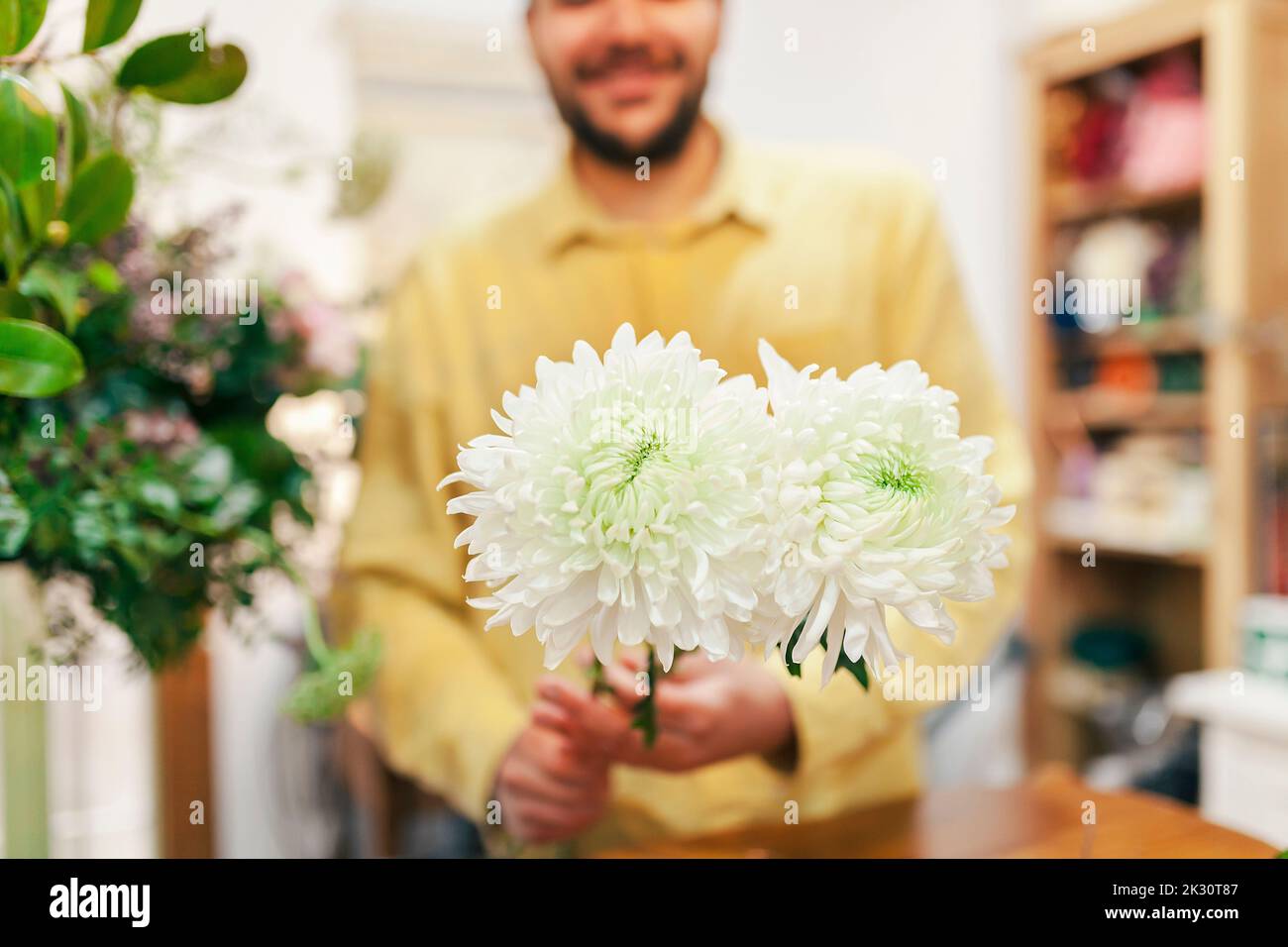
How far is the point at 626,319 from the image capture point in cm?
117

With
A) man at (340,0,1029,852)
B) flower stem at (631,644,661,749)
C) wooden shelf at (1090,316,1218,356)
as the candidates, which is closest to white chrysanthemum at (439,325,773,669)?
flower stem at (631,644,661,749)

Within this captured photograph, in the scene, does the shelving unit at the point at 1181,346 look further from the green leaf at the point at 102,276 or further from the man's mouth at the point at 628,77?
the green leaf at the point at 102,276

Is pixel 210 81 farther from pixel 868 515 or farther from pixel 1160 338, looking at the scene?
pixel 1160 338

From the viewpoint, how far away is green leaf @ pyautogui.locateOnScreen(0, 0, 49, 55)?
0.58 metres

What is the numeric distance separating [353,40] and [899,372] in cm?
196

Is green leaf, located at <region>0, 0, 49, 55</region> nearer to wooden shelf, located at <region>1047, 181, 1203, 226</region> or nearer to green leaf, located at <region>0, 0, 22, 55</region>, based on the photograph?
green leaf, located at <region>0, 0, 22, 55</region>

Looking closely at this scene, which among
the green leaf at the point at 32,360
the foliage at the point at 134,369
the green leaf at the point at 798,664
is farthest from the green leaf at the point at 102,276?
the green leaf at the point at 798,664

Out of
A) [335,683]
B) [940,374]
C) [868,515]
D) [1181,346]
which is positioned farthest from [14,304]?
[1181,346]

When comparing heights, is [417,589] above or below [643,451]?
below

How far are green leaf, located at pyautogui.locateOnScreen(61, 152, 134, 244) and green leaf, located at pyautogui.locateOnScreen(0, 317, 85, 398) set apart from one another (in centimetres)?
10

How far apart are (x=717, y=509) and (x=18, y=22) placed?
455mm

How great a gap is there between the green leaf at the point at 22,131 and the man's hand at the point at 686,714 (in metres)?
0.44

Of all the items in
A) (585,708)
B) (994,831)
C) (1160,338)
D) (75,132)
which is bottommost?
(994,831)

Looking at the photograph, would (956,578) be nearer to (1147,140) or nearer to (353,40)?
(353,40)
